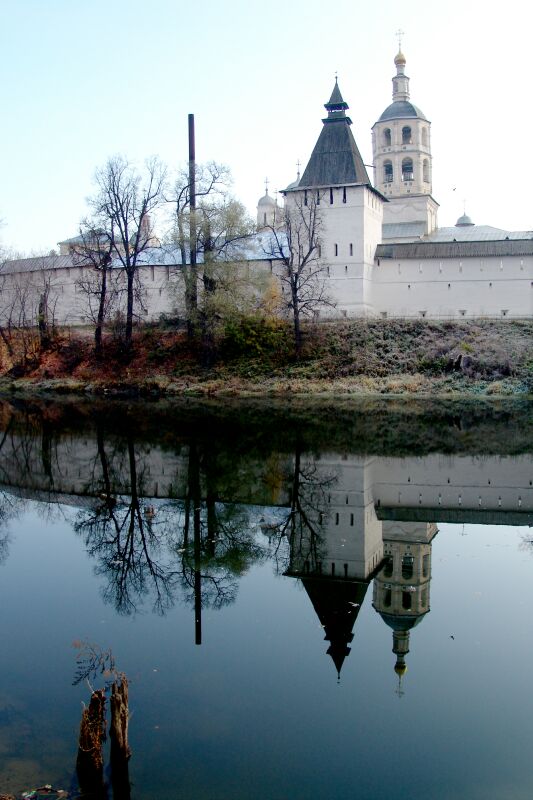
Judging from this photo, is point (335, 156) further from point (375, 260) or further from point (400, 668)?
point (400, 668)

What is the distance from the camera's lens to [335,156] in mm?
29688

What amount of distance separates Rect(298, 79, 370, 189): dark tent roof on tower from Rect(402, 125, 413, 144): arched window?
917 cm

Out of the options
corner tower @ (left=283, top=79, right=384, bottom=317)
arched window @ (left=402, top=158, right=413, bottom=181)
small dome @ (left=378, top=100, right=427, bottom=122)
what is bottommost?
corner tower @ (left=283, top=79, right=384, bottom=317)

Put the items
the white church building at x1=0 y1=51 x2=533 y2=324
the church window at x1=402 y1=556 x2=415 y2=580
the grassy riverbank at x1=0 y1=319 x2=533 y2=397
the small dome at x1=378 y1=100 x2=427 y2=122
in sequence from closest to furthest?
the church window at x1=402 y1=556 x2=415 y2=580
the grassy riverbank at x1=0 y1=319 x2=533 y2=397
the white church building at x1=0 y1=51 x2=533 y2=324
the small dome at x1=378 y1=100 x2=427 y2=122

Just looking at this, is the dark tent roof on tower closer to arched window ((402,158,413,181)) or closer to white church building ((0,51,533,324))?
white church building ((0,51,533,324))

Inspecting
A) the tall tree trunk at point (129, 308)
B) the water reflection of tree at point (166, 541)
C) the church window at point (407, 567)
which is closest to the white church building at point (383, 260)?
the tall tree trunk at point (129, 308)

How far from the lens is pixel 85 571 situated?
8.18 meters

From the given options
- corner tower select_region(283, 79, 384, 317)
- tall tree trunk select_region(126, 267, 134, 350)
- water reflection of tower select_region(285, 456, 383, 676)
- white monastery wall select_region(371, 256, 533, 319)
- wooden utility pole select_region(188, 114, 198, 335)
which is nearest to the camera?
water reflection of tower select_region(285, 456, 383, 676)

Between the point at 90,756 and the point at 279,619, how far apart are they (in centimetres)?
248

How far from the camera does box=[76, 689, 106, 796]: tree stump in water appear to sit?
4.49 m

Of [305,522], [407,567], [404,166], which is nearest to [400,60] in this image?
[404,166]

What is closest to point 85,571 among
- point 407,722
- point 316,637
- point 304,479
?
point 316,637

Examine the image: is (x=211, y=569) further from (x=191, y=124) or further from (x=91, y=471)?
(x=191, y=124)

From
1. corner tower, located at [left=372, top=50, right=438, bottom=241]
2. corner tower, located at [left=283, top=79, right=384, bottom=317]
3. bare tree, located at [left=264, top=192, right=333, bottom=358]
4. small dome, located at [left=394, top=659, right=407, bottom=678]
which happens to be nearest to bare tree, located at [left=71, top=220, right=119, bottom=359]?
bare tree, located at [left=264, top=192, right=333, bottom=358]
